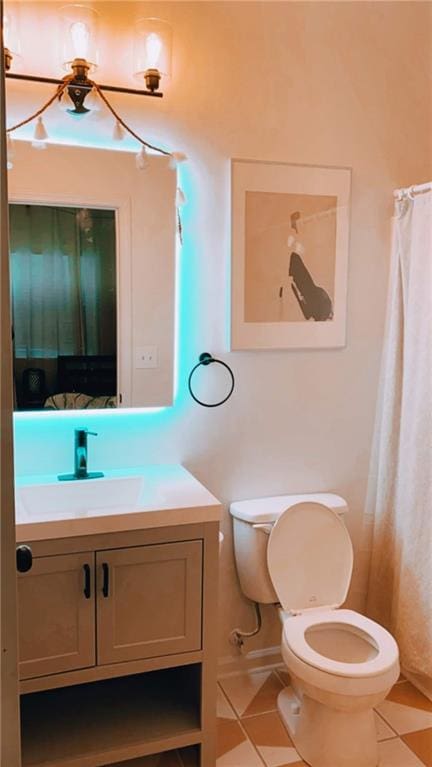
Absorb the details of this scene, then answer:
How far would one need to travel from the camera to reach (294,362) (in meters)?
2.42

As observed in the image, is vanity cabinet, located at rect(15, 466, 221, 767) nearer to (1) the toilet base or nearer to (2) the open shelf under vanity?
(2) the open shelf under vanity

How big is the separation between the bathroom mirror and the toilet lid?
69 cm

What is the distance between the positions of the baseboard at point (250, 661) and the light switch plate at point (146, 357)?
126cm

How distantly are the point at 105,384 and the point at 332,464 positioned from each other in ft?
3.46

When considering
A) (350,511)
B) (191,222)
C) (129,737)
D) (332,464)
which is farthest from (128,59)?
(129,737)

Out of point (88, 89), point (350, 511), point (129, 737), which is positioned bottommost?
point (129, 737)

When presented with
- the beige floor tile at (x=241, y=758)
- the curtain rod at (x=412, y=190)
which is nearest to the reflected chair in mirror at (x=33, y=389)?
the beige floor tile at (x=241, y=758)

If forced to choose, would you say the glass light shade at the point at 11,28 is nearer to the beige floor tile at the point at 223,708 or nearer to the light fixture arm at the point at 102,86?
the light fixture arm at the point at 102,86

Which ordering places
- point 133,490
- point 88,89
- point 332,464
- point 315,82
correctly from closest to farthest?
point 88,89, point 133,490, point 315,82, point 332,464

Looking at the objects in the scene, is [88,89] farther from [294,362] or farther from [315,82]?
[294,362]

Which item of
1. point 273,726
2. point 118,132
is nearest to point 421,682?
point 273,726

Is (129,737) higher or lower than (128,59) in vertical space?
lower

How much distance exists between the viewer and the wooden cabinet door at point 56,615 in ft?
5.49

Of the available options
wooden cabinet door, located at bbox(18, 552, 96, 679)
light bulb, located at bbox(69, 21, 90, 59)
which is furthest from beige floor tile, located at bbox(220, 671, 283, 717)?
light bulb, located at bbox(69, 21, 90, 59)
